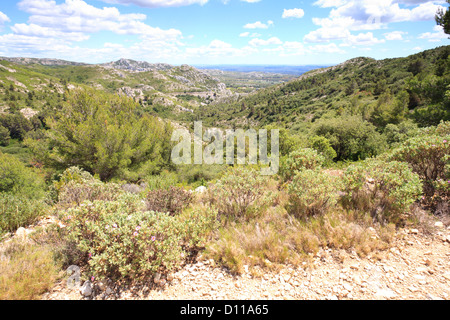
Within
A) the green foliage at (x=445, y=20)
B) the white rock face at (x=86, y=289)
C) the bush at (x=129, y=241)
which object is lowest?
the white rock face at (x=86, y=289)

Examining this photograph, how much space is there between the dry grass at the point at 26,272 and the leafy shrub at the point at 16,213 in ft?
5.87

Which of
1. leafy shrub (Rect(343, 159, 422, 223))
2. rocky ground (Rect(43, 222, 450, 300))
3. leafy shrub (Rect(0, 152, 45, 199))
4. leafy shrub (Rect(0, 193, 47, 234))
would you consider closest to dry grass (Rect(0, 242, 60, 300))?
rocky ground (Rect(43, 222, 450, 300))

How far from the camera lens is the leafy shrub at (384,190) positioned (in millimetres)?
3803

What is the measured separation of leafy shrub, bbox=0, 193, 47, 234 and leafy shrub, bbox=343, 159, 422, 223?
26.1 ft

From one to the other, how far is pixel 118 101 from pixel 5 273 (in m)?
17.0

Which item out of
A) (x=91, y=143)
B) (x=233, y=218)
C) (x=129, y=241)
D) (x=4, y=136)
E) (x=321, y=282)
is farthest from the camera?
(x=4, y=136)

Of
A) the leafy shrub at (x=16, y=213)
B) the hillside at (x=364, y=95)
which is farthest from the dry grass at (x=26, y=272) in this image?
the hillside at (x=364, y=95)

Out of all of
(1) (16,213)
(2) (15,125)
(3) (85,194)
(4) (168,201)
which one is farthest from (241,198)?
(2) (15,125)

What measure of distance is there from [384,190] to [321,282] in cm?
268

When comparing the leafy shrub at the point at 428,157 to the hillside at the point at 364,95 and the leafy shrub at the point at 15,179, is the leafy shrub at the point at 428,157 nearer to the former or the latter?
the hillside at the point at 364,95

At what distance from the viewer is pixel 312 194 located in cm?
410

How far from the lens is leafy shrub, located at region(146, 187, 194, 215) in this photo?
5215 millimetres

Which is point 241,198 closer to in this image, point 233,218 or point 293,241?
point 233,218
